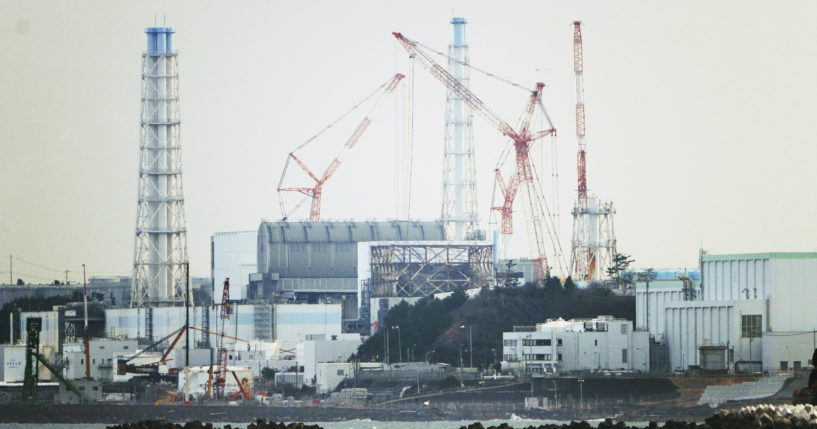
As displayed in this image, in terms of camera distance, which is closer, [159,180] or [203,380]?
[203,380]

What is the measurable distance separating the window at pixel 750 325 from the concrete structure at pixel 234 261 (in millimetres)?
52657

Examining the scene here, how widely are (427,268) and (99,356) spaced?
79.6ft

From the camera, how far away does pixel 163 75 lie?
144m

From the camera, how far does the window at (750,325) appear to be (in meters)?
103

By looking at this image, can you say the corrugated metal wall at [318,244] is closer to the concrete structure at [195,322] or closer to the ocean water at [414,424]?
the concrete structure at [195,322]

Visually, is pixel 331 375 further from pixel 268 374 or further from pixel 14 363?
pixel 14 363

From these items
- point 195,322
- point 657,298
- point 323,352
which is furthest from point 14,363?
point 657,298

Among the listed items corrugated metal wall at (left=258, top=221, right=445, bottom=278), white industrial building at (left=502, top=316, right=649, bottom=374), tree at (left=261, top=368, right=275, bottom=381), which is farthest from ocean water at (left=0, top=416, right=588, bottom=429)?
corrugated metal wall at (left=258, top=221, right=445, bottom=278)

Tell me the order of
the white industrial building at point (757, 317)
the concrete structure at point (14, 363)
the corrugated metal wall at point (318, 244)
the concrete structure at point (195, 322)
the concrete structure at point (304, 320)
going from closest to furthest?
the white industrial building at point (757, 317)
the concrete structure at point (14, 363)
the concrete structure at point (304, 320)
the concrete structure at point (195, 322)
the corrugated metal wall at point (318, 244)

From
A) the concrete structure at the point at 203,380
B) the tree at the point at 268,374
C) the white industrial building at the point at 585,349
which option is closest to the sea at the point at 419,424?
the white industrial building at the point at 585,349

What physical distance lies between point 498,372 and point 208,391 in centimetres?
1945

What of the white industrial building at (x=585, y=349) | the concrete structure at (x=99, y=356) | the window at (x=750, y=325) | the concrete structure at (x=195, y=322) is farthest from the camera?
the concrete structure at (x=195, y=322)

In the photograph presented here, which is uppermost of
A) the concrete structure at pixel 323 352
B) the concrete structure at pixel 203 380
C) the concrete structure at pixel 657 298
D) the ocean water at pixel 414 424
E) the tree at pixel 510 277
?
the tree at pixel 510 277

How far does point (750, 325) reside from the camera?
340ft
